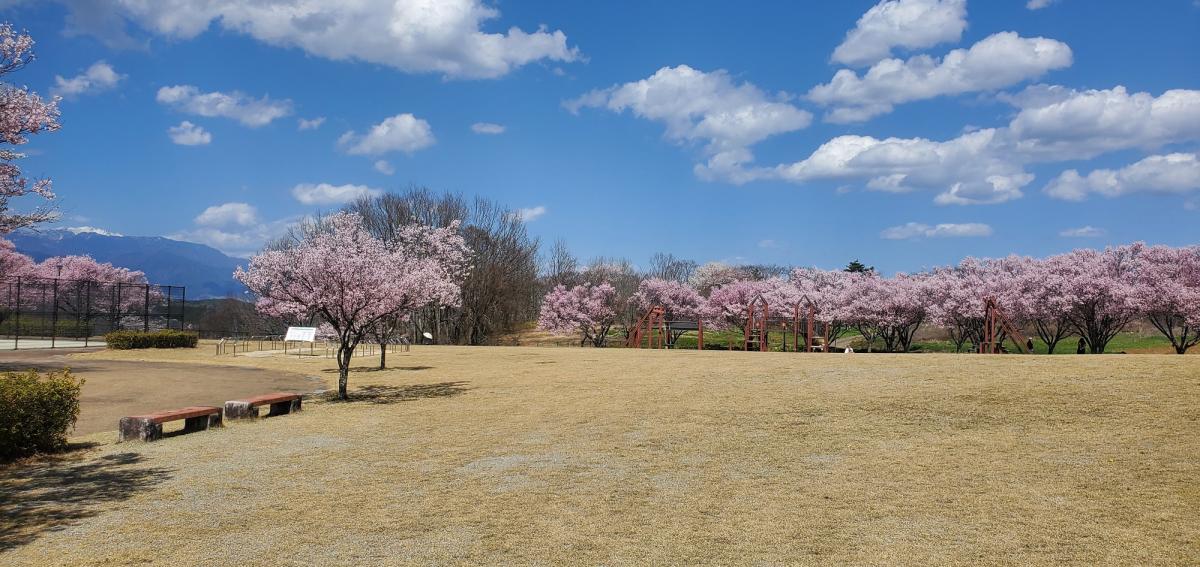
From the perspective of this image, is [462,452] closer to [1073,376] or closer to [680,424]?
[680,424]

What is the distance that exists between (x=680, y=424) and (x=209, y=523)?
649 centimetres

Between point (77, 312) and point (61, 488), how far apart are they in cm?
4108

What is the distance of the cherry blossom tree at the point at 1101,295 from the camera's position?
26266 millimetres

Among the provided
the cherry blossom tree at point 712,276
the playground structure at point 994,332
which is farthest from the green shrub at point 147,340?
the cherry blossom tree at point 712,276

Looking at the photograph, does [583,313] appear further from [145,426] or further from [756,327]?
[145,426]

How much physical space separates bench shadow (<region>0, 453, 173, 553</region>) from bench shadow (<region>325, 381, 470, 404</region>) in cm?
628

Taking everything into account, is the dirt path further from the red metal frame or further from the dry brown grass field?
the red metal frame

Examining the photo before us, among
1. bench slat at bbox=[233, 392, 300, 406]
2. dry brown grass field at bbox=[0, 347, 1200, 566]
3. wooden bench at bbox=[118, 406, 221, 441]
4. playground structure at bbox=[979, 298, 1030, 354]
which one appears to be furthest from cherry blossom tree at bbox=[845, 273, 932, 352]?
wooden bench at bbox=[118, 406, 221, 441]

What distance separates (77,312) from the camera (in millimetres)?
40969

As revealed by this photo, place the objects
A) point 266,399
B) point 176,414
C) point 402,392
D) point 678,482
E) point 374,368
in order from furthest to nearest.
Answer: point 374,368
point 402,392
point 266,399
point 176,414
point 678,482

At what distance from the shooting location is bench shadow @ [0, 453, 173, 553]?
634 cm

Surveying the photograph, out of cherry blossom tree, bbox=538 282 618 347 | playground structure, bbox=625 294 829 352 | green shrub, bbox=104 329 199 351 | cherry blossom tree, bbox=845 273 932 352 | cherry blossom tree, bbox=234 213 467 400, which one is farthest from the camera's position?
cherry blossom tree, bbox=538 282 618 347

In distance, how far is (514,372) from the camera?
67.3 ft

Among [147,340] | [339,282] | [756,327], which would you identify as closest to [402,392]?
[339,282]
